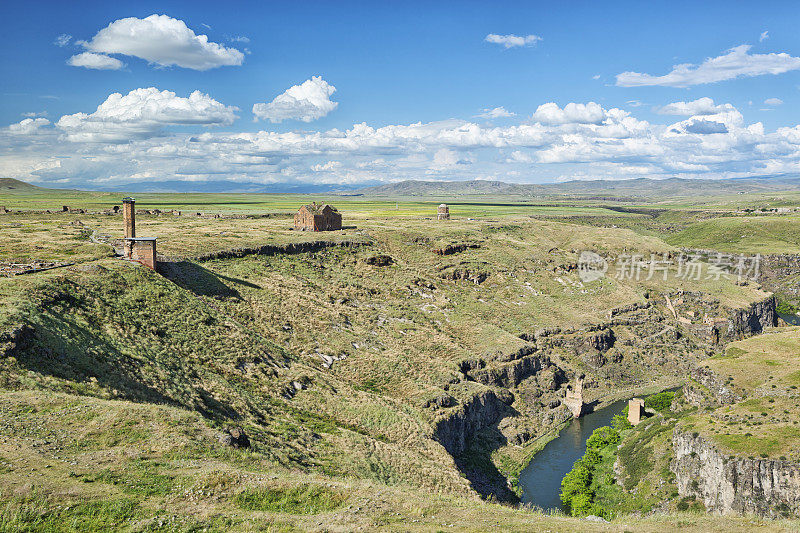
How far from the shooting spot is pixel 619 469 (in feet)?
229

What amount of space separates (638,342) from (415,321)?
54.7 meters

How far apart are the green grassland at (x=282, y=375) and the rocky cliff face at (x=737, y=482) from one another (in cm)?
413

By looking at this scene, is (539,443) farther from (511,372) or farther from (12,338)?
(12,338)

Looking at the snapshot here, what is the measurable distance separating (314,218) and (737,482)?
9262 centimetres

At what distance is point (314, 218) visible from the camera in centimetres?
11925

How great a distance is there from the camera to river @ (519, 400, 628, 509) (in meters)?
64.7

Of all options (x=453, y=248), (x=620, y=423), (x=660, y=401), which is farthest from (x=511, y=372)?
(x=453, y=248)

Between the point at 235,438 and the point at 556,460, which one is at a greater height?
the point at 235,438

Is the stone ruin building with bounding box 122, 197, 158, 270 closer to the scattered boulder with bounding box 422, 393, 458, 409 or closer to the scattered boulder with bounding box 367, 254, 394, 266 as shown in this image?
the scattered boulder with bounding box 422, 393, 458, 409

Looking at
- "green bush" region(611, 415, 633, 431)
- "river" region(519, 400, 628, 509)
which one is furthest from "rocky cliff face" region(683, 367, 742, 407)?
"river" region(519, 400, 628, 509)

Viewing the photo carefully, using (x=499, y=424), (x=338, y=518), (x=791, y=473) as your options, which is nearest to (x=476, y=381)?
(x=499, y=424)

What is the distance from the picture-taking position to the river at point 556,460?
2547 inches

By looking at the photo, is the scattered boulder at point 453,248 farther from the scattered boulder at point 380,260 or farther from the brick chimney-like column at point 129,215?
the brick chimney-like column at point 129,215

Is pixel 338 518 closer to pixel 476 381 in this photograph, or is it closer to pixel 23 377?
pixel 23 377
